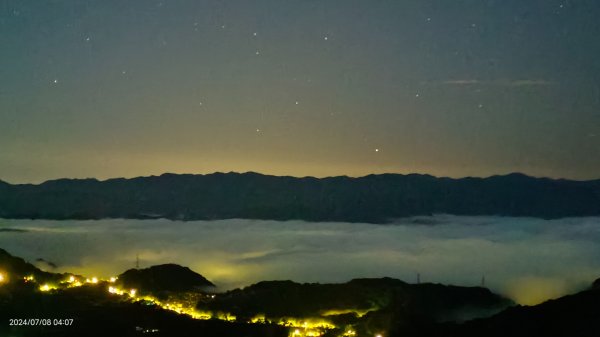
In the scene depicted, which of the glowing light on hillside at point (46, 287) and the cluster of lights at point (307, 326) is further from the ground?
the glowing light on hillside at point (46, 287)

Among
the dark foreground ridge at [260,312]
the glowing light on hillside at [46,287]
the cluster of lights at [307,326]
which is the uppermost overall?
the glowing light on hillside at [46,287]

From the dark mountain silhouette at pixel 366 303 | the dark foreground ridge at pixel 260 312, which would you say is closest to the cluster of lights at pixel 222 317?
the dark foreground ridge at pixel 260 312

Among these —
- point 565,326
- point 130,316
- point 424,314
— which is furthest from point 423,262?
point 130,316

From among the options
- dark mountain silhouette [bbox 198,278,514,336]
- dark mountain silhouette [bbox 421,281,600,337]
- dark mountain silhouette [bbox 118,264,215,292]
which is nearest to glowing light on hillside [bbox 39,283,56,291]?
dark mountain silhouette [bbox 198,278,514,336]

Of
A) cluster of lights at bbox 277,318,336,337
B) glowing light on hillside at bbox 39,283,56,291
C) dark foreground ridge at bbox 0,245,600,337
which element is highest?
glowing light on hillside at bbox 39,283,56,291

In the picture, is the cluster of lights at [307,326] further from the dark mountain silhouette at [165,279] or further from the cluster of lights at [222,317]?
the dark mountain silhouette at [165,279]

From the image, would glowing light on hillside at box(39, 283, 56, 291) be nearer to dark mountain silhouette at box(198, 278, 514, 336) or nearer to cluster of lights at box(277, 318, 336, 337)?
dark mountain silhouette at box(198, 278, 514, 336)

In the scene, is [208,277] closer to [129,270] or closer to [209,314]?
[129,270]

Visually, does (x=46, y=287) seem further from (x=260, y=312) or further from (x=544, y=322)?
(x=544, y=322)
